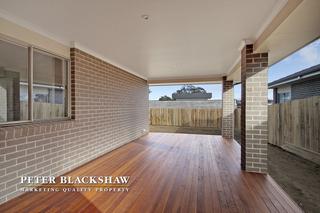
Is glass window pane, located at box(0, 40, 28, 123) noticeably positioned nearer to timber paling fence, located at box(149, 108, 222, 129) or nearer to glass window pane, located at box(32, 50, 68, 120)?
glass window pane, located at box(32, 50, 68, 120)

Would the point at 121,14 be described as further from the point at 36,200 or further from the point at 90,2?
the point at 36,200

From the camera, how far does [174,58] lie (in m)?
4.34

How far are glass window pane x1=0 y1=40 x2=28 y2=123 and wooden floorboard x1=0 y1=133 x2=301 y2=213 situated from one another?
119cm

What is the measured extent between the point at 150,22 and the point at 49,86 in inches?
86.6

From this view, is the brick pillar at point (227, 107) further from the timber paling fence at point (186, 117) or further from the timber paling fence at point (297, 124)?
the timber paling fence at point (186, 117)

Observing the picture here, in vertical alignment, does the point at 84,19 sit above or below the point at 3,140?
above

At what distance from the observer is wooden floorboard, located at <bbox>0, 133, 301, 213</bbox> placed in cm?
202

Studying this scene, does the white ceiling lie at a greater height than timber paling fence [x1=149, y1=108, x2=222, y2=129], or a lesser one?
greater

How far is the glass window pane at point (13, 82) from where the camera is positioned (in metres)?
2.35

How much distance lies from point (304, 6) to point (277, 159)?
12.4 feet

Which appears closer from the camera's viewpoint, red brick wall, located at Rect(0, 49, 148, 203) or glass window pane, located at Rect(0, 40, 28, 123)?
red brick wall, located at Rect(0, 49, 148, 203)

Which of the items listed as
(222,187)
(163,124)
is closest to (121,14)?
(222,187)

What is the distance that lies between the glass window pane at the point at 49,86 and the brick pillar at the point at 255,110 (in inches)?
141

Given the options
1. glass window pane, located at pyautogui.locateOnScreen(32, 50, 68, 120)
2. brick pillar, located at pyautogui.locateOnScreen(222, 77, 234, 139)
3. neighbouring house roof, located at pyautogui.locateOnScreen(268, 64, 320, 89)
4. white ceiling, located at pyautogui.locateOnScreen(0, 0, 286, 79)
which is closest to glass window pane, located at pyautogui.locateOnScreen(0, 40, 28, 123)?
glass window pane, located at pyautogui.locateOnScreen(32, 50, 68, 120)
